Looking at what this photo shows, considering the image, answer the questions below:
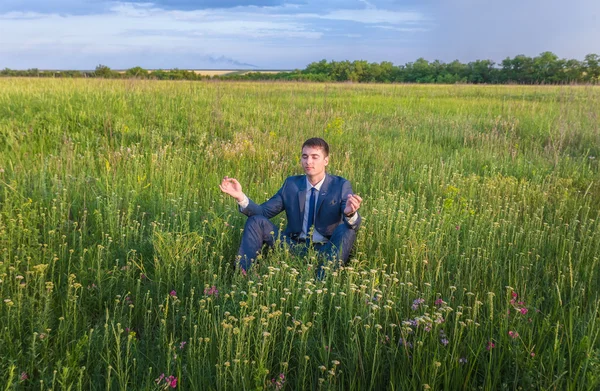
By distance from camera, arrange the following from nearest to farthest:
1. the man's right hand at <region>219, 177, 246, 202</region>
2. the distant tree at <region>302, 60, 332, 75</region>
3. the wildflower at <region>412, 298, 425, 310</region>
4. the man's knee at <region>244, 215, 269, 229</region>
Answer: the wildflower at <region>412, 298, 425, 310</region>, the man's right hand at <region>219, 177, 246, 202</region>, the man's knee at <region>244, 215, 269, 229</region>, the distant tree at <region>302, 60, 332, 75</region>

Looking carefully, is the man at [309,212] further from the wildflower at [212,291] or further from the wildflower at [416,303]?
the wildflower at [416,303]

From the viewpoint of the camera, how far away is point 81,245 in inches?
169

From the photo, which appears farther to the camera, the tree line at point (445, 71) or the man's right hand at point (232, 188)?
the tree line at point (445, 71)

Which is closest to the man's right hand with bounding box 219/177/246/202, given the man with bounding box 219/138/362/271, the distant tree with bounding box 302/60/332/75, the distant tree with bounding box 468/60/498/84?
the man with bounding box 219/138/362/271

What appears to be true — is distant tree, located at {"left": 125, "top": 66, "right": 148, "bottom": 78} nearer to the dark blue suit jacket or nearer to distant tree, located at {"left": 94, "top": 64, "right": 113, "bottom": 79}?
distant tree, located at {"left": 94, "top": 64, "right": 113, "bottom": 79}

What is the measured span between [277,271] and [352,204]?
91 centimetres

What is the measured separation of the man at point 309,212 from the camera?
425 cm

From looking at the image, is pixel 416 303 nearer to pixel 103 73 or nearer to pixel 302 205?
pixel 302 205

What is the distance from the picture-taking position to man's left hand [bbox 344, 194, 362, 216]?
3.93 metres

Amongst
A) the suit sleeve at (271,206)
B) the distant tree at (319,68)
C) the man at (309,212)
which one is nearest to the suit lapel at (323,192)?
the man at (309,212)

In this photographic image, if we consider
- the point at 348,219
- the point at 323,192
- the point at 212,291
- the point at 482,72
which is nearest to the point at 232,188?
the point at 323,192

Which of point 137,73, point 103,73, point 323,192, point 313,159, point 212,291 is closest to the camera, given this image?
point 212,291

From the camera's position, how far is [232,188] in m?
4.21

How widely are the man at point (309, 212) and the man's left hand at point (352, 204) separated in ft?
0.26
